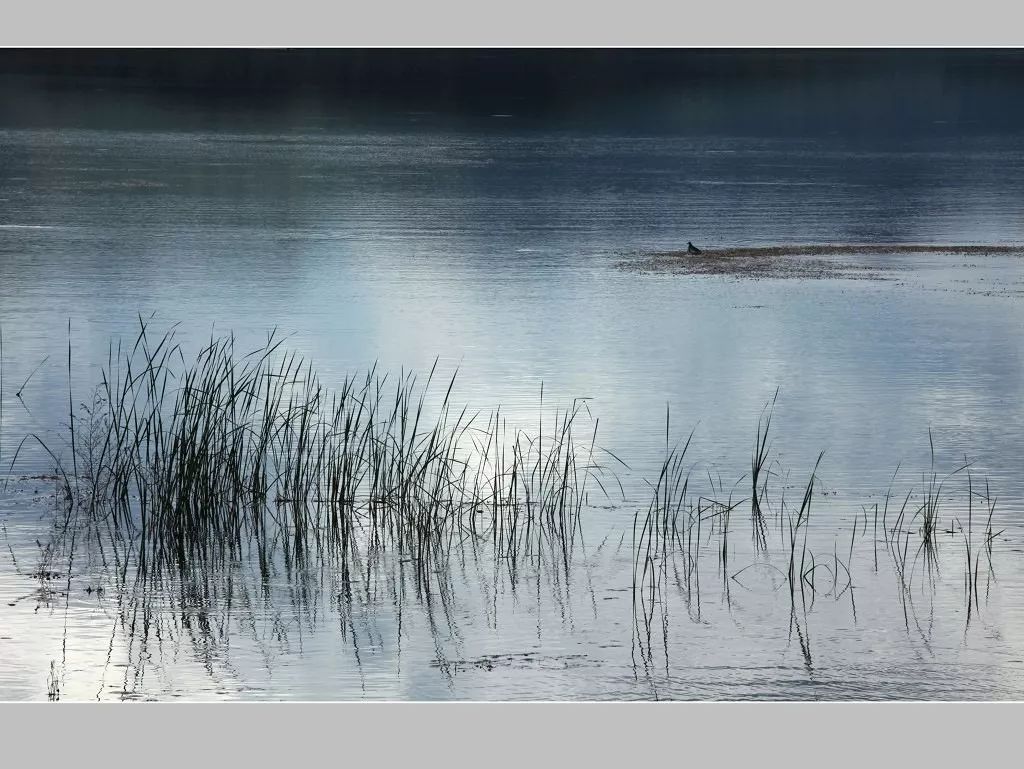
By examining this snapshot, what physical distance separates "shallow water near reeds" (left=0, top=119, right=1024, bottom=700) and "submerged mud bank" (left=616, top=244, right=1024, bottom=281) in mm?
303

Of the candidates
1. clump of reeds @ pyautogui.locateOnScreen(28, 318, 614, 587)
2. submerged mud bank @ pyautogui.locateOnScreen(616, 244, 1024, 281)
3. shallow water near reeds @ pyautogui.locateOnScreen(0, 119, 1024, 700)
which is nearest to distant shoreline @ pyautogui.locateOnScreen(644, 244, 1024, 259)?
submerged mud bank @ pyautogui.locateOnScreen(616, 244, 1024, 281)

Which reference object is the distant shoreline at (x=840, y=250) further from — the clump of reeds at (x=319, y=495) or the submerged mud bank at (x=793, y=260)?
the clump of reeds at (x=319, y=495)

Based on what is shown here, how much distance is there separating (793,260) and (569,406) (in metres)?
8.05

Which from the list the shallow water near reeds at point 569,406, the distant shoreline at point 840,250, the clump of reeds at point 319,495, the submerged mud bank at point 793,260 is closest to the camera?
the shallow water near reeds at point 569,406

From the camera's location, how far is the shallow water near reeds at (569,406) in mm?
6902

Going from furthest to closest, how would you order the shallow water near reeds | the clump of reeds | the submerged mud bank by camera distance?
the submerged mud bank
the clump of reeds
the shallow water near reeds

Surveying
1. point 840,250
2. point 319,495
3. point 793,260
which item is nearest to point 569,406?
point 319,495

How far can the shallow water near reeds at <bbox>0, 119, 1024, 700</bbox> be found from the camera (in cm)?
690

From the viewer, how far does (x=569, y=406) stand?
11266mm

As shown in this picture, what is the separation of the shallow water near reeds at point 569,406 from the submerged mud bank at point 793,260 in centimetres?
30

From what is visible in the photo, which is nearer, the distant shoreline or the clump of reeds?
the clump of reeds

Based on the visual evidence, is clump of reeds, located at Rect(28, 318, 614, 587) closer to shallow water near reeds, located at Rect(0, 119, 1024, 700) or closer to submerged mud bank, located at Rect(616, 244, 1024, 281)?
shallow water near reeds, located at Rect(0, 119, 1024, 700)

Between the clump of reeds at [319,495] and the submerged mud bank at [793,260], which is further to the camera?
the submerged mud bank at [793,260]

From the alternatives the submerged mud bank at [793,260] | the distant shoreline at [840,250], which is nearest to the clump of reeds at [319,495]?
the submerged mud bank at [793,260]
